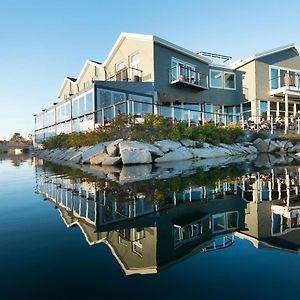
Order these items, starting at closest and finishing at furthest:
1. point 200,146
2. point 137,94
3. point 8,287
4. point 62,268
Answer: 1. point 8,287
2. point 62,268
3. point 200,146
4. point 137,94

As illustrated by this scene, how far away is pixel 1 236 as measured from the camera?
250 centimetres

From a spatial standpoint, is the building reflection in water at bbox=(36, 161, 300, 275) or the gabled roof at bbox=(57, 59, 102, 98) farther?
the gabled roof at bbox=(57, 59, 102, 98)

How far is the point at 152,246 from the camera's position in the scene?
2.12 meters

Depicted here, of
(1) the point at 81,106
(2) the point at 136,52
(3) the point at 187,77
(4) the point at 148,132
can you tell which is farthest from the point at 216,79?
(4) the point at 148,132

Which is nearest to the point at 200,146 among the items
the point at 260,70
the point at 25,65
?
the point at 260,70

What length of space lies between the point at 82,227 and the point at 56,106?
21.7m

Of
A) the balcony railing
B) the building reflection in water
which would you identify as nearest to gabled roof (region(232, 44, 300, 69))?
the balcony railing

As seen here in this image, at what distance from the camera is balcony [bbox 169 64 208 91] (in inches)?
737

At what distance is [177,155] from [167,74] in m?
9.43

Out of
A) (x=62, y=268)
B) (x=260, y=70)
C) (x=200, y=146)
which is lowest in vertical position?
(x=62, y=268)

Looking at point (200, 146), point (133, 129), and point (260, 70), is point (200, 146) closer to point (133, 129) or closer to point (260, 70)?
point (133, 129)

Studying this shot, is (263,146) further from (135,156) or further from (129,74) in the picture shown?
(129,74)

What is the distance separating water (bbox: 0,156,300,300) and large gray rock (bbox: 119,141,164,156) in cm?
591

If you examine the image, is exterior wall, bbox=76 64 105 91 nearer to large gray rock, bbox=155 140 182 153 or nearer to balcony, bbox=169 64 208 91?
balcony, bbox=169 64 208 91
